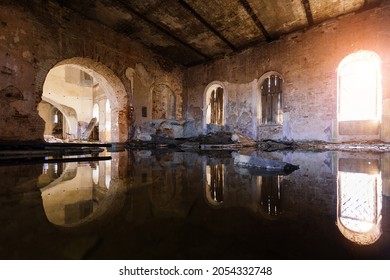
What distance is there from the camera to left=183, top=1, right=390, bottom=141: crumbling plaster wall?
675cm

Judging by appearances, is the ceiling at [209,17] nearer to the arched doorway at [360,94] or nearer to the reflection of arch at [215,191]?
the arched doorway at [360,94]

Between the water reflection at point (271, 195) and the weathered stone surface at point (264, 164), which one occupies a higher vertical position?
the weathered stone surface at point (264, 164)

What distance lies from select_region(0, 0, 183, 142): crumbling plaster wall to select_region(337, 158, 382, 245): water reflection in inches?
268

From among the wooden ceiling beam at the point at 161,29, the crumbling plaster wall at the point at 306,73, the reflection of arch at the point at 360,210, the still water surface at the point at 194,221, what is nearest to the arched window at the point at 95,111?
the wooden ceiling beam at the point at 161,29

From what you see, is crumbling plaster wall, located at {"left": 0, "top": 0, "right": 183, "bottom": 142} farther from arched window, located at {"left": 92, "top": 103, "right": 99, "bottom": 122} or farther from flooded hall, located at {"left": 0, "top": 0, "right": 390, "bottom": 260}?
arched window, located at {"left": 92, "top": 103, "right": 99, "bottom": 122}

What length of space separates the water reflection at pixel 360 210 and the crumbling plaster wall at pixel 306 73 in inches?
265

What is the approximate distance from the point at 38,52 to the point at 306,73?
8.63 m

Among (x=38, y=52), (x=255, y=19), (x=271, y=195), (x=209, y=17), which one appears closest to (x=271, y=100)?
(x=255, y=19)

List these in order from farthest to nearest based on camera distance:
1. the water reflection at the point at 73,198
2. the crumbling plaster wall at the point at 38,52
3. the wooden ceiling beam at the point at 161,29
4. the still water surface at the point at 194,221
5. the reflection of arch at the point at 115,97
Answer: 1. the reflection of arch at the point at 115,97
2. the wooden ceiling beam at the point at 161,29
3. the crumbling plaster wall at the point at 38,52
4. the water reflection at the point at 73,198
5. the still water surface at the point at 194,221

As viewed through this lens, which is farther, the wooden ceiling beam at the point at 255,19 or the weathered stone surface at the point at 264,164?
the wooden ceiling beam at the point at 255,19

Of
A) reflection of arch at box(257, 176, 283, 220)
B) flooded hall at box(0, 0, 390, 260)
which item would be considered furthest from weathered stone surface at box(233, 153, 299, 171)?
reflection of arch at box(257, 176, 283, 220)

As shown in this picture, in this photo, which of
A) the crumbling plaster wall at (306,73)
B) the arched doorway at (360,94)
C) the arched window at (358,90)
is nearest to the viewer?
the crumbling plaster wall at (306,73)

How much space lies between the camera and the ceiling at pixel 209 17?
21.0 ft

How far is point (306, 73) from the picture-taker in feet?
26.2
